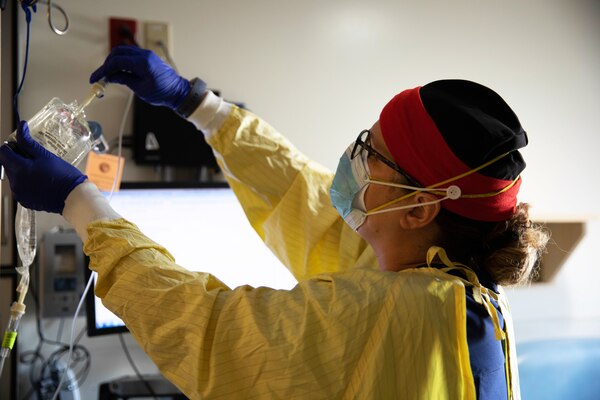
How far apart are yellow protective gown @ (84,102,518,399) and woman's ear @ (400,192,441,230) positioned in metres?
0.12

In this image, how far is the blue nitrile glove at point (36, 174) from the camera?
2.72 ft

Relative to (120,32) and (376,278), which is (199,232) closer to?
(120,32)

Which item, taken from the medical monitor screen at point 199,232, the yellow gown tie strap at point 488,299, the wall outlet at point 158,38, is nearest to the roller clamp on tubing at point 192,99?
the medical monitor screen at point 199,232

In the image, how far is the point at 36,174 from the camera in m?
0.83

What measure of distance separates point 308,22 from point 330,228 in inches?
34.2

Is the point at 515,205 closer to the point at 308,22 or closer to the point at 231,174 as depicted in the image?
the point at 231,174

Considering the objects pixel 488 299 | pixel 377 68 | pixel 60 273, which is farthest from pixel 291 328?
pixel 377 68

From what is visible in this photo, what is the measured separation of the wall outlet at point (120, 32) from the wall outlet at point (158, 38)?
0.15 feet

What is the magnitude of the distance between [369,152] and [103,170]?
2.39ft

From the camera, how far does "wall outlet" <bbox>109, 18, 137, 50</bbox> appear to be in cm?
151

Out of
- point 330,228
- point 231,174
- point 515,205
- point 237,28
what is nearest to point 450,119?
point 515,205

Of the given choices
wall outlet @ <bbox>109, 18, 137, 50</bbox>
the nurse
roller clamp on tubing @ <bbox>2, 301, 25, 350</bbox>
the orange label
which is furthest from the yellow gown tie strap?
wall outlet @ <bbox>109, 18, 137, 50</bbox>

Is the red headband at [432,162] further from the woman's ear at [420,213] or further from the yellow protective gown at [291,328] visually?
the yellow protective gown at [291,328]

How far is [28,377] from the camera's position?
1.42 meters
